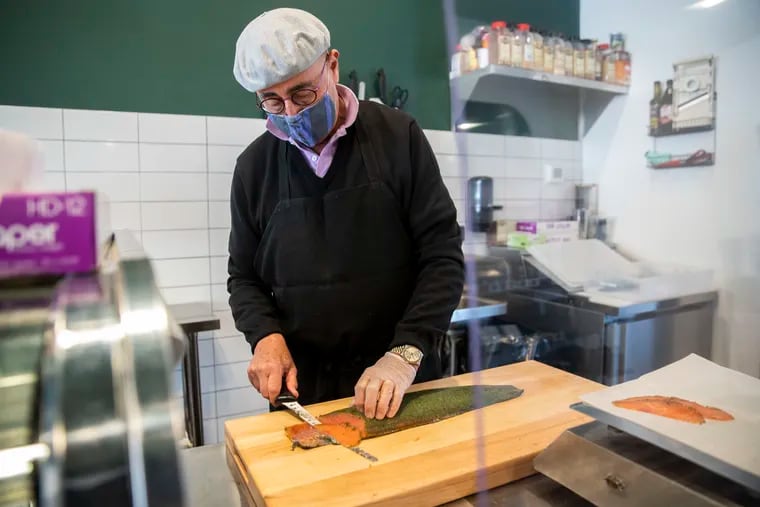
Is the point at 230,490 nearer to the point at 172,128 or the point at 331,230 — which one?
the point at 331,230

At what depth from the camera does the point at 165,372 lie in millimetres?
306

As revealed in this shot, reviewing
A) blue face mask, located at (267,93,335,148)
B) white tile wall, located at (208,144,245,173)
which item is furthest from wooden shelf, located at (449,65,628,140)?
blue face mask, located at (267,93,335,148)

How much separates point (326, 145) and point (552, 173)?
1992 millimetres

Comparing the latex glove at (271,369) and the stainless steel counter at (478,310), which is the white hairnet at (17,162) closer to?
the latex glove at (271,369)

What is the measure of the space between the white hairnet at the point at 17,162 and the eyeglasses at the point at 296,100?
70 centimetres

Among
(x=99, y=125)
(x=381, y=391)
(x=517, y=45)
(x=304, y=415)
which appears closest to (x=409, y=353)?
(x=381, y=391)

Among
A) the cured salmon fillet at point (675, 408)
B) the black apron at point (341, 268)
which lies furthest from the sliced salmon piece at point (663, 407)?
the black apron at point (341, 268)

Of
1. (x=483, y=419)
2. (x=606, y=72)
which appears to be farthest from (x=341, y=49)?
(x=483, y=419)

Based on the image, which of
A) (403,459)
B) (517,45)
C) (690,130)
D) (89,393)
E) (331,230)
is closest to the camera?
(89,393)

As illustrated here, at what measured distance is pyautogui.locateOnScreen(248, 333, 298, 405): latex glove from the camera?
1005mm

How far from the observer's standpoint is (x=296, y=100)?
1.06 meters

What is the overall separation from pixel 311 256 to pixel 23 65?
1.49 m

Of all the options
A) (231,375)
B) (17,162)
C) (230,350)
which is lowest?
(231,375)

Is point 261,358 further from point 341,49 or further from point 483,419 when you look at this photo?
point 341,49
